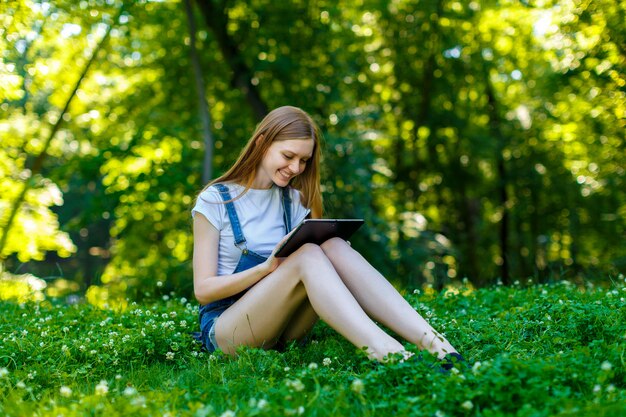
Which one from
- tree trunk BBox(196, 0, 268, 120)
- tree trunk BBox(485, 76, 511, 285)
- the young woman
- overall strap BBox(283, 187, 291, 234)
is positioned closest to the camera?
the young woman

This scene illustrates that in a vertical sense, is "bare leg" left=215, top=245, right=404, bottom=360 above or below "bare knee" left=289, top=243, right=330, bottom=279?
below

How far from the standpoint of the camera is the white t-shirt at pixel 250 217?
3590 mm

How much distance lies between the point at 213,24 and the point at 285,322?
21.1ft

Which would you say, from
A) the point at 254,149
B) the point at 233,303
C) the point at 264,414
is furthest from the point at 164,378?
the point at 254,149

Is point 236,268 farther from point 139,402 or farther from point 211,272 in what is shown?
point 139,402

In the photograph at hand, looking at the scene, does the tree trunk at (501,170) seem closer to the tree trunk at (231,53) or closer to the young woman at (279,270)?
the tree trunk at (231,53)

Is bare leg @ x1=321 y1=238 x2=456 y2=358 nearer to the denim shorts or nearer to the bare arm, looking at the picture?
the bare arm

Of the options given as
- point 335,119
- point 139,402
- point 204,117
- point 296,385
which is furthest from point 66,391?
point 335,119

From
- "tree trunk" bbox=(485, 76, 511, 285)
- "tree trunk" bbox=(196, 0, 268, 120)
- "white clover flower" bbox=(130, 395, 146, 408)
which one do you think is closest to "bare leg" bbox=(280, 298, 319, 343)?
"white clover flower" bbox=(130, 395, 146, 408)

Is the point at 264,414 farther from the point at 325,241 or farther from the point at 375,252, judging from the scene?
the point at 375,252

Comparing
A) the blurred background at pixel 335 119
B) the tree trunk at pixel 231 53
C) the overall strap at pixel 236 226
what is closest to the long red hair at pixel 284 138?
the overall strap at pixel 236 226

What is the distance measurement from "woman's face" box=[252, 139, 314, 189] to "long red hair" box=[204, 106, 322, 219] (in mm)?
33

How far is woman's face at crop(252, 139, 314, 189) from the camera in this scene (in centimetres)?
365

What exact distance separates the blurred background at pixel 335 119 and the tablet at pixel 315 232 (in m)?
2.68
